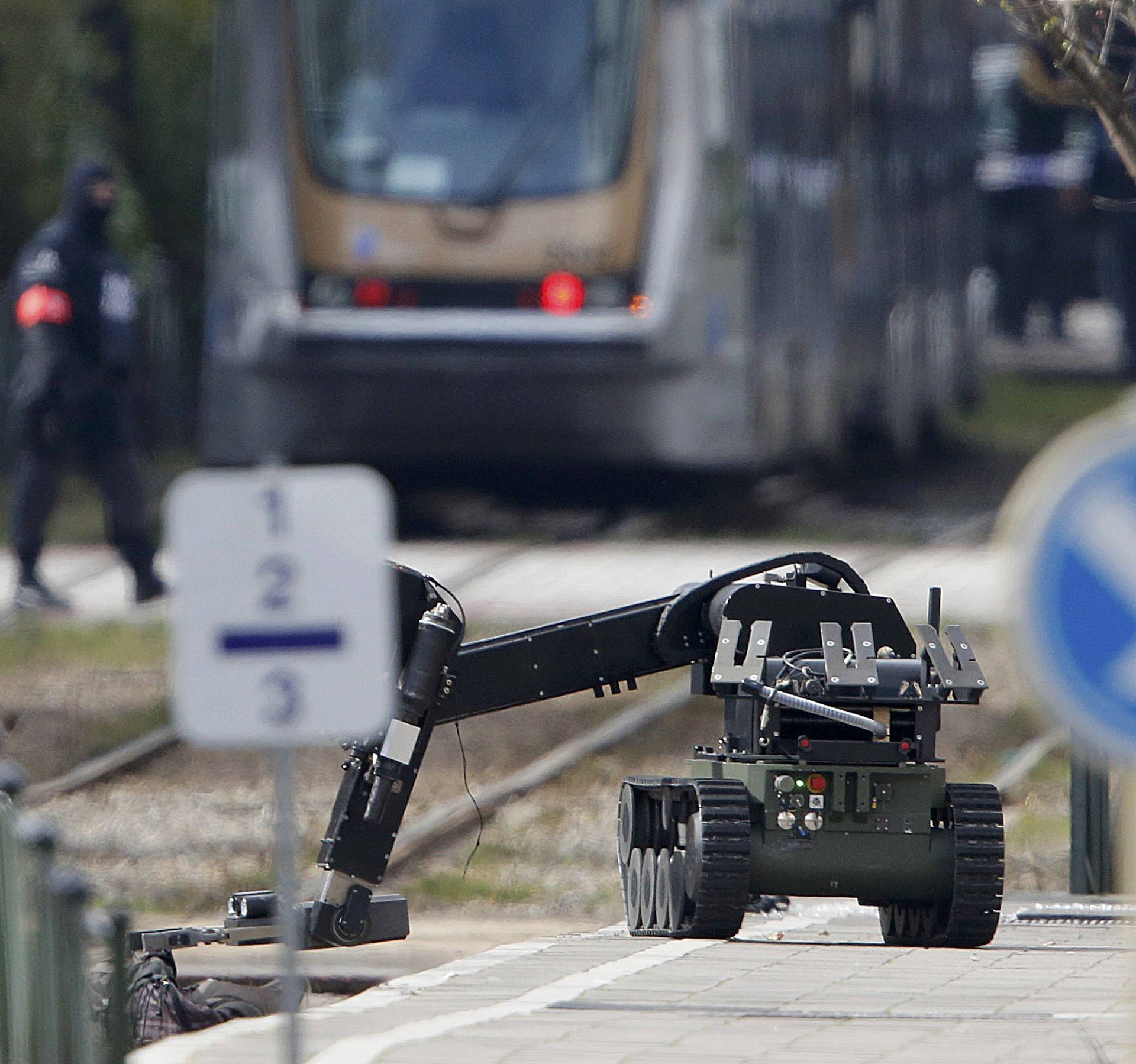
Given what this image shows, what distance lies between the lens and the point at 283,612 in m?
4.61

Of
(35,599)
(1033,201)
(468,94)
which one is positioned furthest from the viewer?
(1033,201)

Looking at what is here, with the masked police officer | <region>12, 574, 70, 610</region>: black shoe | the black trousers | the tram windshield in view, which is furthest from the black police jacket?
the tram windshield

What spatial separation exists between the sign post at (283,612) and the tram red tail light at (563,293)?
10.9 meters

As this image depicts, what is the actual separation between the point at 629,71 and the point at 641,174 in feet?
1.92

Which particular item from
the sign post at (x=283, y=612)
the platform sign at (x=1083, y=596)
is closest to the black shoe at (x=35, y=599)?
the sign post at (x=283, y=612)

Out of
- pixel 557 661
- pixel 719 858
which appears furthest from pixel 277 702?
pixel 557 661

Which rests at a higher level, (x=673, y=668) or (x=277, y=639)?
(x=277, y=639)

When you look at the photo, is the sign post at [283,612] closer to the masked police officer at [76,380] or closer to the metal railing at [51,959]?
the metal railing at [51,959]

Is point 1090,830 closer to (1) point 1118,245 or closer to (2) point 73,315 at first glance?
(2) point 73,315

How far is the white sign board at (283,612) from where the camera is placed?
4602 mm

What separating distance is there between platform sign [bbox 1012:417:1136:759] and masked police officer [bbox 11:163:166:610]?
10.7 meters

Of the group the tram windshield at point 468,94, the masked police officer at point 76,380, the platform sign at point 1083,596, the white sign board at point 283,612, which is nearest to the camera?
the platform sign at point 1083,596

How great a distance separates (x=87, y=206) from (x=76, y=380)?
3.08 ft

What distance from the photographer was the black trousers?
47.0 feet
